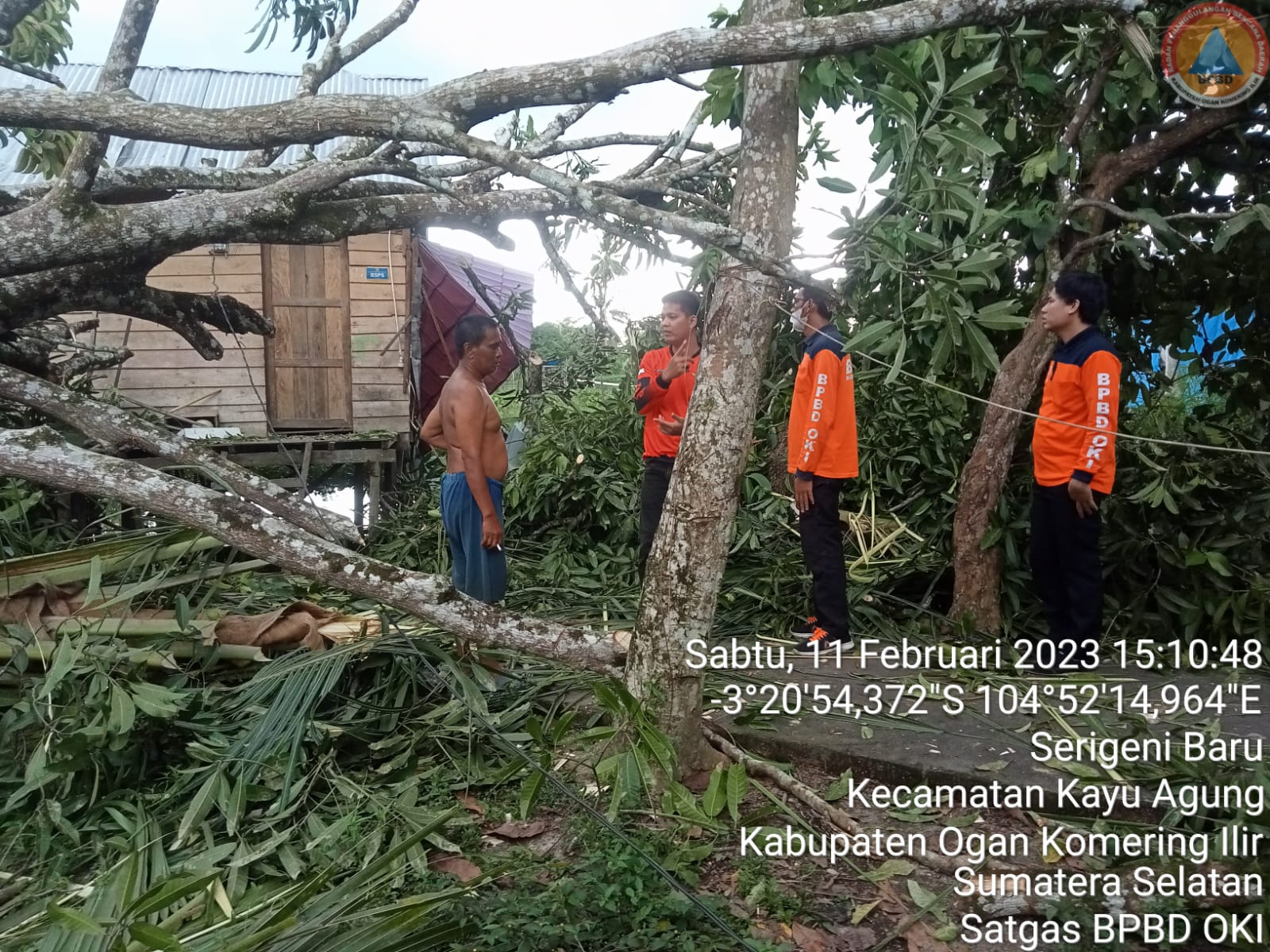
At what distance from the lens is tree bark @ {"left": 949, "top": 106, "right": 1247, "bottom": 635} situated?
459cm

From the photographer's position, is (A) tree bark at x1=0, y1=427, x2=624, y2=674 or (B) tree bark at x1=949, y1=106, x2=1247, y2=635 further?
(B) tree bark at x1=949, y1=106, x2=1247, y2=635

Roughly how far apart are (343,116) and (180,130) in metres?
0.61

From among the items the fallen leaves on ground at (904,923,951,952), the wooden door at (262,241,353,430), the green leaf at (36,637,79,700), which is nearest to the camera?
the fallen leaves on ground at (904,923,951,952)

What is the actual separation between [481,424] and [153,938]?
288 centimetres

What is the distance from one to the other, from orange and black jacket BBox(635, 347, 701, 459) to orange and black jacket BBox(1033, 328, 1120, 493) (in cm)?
186

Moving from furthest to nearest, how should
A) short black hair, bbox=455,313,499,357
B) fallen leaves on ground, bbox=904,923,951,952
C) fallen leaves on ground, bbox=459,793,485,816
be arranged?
short black hair, bbox=455,313,499,357 < fallen leaves on ground, bbox=459,793,485,816 < fallen leaves on ground, bbox=904,923,951,952

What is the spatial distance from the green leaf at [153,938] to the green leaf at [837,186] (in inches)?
113

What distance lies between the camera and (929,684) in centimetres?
420

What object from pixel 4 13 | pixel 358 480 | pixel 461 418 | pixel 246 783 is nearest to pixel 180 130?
pixel 4 13

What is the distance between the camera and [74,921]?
2.24 m

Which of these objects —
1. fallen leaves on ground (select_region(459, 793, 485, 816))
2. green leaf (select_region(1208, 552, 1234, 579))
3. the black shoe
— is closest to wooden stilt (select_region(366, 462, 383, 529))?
the black shoe

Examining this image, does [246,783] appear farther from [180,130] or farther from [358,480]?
[358,480]

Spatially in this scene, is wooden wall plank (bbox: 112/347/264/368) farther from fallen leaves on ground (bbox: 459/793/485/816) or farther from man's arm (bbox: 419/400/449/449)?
fallen leaves on ground (bbox: 459/793/485/816)

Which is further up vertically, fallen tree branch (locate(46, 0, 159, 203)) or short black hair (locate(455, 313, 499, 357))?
fallen tree branch (locate(46, 0, 159, 203))
